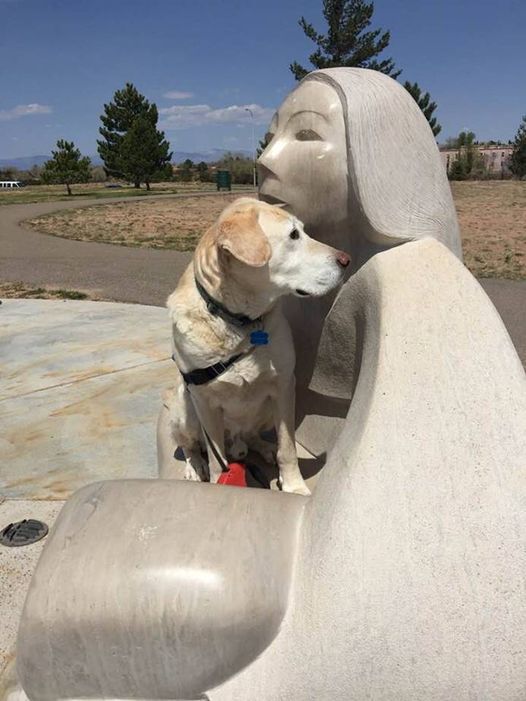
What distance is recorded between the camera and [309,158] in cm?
192

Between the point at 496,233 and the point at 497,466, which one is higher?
the point at 497,466

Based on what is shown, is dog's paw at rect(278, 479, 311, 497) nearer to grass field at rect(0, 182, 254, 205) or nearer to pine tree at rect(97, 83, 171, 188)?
grass field at rect(0, 182, 254, 205)

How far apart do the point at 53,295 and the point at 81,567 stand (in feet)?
27.2

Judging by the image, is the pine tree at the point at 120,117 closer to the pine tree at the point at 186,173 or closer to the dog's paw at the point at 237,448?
the pine tree at the point at 186,173

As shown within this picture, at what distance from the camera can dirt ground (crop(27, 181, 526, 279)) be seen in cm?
1248

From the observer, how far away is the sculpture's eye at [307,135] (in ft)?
6.30

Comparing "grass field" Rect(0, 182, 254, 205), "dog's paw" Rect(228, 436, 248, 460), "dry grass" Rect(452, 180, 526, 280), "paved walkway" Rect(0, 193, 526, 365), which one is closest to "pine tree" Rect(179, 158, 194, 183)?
"grass field" Rect(0, 182, 254, 205)

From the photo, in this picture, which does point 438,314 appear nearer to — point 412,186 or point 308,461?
point 412,186

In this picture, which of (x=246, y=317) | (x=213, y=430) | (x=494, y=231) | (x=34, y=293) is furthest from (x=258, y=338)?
(x=494, y=231)

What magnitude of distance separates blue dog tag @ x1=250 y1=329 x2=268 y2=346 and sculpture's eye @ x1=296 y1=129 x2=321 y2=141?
2.01 ft

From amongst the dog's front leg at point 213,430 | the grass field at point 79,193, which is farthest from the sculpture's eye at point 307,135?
the grass field at point 79,193

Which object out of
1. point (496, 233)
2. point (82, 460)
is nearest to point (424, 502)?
point (82, 460)

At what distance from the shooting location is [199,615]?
147 centimetres

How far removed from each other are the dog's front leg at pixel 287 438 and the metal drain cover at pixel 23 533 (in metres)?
1.38
